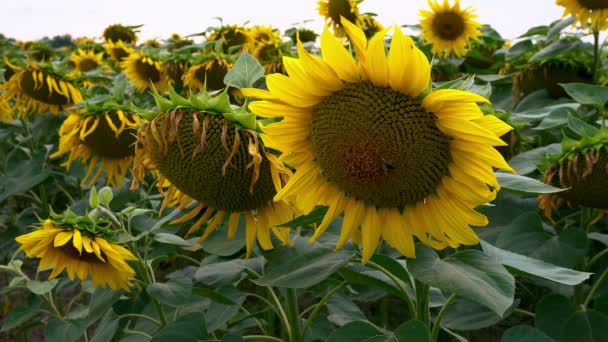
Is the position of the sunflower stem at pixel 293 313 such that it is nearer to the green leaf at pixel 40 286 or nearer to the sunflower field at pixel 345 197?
the sunflower field at pixel 345 197

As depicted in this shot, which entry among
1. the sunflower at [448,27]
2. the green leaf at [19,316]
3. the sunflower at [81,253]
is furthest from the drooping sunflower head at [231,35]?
the sunflower at [81,253]

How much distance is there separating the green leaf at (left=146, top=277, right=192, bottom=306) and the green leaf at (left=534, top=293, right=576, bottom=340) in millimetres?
877

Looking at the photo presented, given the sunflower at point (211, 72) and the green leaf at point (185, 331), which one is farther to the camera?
the sunflower at point (211, 72)

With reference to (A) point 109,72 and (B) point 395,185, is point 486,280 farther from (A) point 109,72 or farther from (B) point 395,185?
(A) point 109,72

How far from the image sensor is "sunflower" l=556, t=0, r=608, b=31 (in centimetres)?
244

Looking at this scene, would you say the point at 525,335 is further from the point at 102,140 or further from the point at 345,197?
the point at 102,140

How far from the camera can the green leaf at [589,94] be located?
1.59m

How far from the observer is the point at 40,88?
8.41 ft

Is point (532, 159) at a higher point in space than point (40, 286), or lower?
higher

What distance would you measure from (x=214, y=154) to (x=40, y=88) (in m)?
1.73

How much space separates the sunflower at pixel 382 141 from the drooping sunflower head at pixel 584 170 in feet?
1.59

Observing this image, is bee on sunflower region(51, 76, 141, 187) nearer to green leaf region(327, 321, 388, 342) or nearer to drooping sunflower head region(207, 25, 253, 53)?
green leaf region(327, 321, 388, 342)

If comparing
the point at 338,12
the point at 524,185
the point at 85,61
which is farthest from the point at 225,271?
the point at 85,61

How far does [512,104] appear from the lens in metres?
2.58
